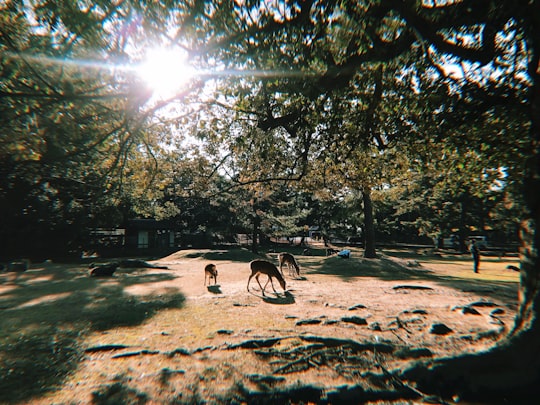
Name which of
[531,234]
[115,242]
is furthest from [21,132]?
[115,242]

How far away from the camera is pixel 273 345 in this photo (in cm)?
561

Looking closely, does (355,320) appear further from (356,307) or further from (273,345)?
(273,345)

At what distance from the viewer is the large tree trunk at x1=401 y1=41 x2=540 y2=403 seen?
13.6ft

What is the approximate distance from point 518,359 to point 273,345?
3859 millimetres

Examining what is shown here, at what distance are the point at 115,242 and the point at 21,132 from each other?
27789 mm

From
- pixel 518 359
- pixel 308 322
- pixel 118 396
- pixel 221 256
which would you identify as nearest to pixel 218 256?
pixel 221 256

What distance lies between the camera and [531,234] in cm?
461

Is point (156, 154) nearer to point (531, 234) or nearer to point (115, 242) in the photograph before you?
point (531, 234)

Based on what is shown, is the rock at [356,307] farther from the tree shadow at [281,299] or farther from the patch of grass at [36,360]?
the patch of grass at [36,360]

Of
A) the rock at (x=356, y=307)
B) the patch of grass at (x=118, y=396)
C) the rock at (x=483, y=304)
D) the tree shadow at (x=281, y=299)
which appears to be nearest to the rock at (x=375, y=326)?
the rock at (x=356, y=307)

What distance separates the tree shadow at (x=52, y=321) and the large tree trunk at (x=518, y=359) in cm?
552

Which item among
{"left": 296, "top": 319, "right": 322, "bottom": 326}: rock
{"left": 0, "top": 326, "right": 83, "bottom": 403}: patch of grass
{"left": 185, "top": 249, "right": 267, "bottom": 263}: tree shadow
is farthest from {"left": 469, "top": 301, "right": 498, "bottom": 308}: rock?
{"left": 185, "top": 249, "right": 267, "bottom": 263}: tree shadow

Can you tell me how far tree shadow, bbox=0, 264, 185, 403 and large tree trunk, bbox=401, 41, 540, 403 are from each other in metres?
5.52

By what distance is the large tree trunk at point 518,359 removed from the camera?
4.15m
